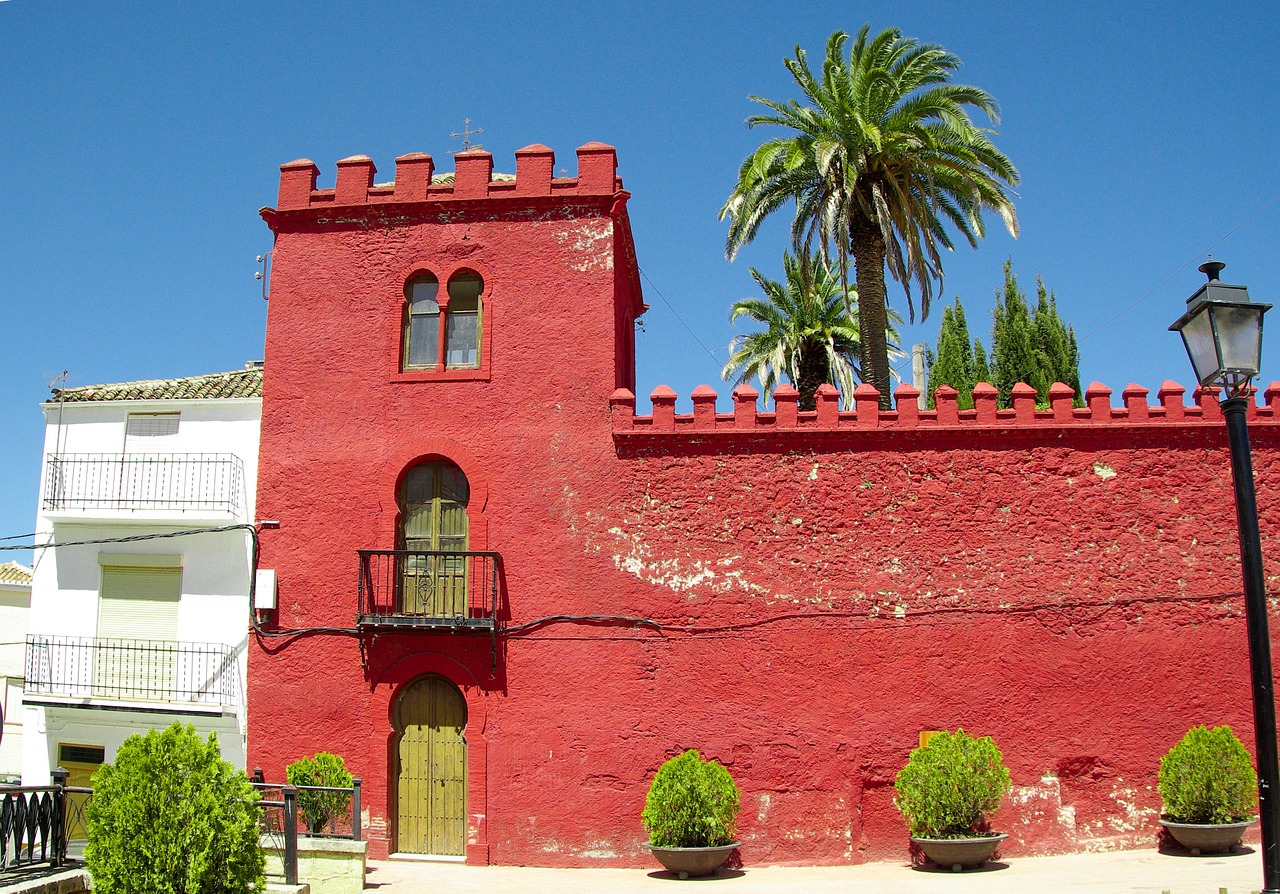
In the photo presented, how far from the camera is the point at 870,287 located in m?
17.7

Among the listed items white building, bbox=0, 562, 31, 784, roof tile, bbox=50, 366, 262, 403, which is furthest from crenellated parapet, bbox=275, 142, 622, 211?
white building, bbox=0, 562, 31, 784

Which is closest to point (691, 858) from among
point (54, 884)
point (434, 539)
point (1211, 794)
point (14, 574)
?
point (434, 539)

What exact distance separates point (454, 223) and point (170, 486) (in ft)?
18.4

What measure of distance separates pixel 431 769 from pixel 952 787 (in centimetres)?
639

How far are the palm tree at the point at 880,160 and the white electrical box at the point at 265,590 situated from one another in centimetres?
973

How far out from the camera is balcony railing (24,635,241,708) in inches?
567

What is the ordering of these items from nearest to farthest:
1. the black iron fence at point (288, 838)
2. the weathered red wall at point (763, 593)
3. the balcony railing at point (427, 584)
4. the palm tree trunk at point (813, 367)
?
1. the black iron fence at point (288, 838)
2. the weathered red wall at point (763, 593)
3. the balcony railing at point (427, 584)
4. the palm tree trunk at point (813, 367)

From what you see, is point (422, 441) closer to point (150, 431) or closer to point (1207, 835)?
point (150, 431)

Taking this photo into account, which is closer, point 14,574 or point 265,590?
point 265,590

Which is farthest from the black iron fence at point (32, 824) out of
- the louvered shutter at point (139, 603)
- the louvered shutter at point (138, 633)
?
the louvered shutter at point (139, 603)

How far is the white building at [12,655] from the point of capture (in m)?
24.4

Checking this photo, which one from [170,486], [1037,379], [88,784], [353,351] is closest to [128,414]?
[170,486]

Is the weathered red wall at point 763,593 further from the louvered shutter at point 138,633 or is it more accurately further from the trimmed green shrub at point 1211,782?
the louvered shutter at point 138,633

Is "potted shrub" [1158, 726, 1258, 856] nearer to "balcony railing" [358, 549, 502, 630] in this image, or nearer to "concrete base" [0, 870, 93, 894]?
"balcony railing" [358, 549, 502, 630]
